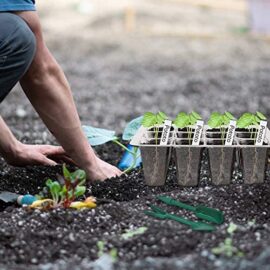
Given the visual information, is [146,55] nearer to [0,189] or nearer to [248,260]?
[0,189]

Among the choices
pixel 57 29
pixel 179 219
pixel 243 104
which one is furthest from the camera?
pixel 57 29

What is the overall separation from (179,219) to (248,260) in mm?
585

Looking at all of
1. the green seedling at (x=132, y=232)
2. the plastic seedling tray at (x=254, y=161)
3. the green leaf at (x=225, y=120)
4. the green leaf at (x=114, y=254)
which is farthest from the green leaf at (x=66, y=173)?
the green leaf at (x=225, y=120)

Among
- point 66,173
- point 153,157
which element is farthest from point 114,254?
point 153,157

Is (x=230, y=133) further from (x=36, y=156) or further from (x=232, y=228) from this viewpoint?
(x=36, y=156)

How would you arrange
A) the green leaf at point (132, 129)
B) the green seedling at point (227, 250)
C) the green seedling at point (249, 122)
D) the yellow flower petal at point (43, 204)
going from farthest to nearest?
the green leaf at point (132, 129), the green seedling at point (249, 122), the yellow flower petal at point (43, 204), the green seedling at point (227, 250)

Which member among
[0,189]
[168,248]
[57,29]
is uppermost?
[168,248]

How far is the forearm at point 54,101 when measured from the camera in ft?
10.9

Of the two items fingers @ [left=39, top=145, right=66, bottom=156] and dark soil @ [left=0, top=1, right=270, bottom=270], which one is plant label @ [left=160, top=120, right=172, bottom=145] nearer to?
dark soil @ [left=0, top=1, right=270, bottom=270]

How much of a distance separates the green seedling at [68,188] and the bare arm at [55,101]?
0.47m

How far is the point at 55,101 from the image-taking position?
3355 mm

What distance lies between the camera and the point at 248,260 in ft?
7.36

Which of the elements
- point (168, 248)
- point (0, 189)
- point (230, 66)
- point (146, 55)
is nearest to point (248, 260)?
point (168, 248)

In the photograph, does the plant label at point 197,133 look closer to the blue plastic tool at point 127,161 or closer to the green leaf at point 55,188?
the blue plastic tool at point 127,161
